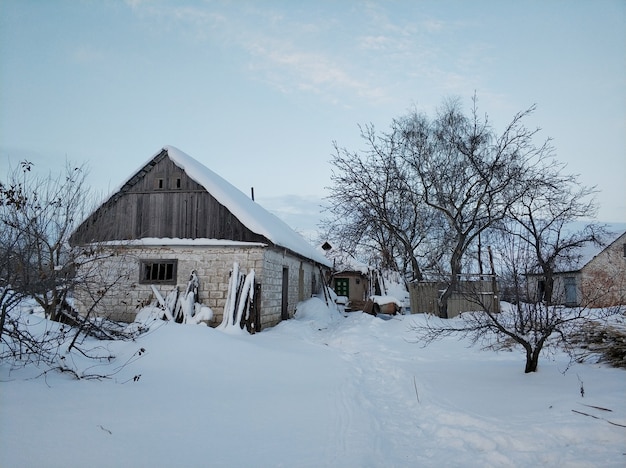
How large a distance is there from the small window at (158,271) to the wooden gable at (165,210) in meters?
0.87

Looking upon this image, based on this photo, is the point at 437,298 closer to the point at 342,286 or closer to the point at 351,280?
the point at 351,280

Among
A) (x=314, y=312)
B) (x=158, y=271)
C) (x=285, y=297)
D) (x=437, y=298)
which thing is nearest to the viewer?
(x=158, y=271)

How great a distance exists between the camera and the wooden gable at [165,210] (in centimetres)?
1305

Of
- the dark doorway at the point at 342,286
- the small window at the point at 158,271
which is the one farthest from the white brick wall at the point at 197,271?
the dark doorway at the point at 342,286

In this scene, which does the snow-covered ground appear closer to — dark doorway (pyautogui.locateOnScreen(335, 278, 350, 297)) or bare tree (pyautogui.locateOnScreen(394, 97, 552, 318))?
bare tree (pyautogui.locateOnScreen(394, 97, 552, 318))

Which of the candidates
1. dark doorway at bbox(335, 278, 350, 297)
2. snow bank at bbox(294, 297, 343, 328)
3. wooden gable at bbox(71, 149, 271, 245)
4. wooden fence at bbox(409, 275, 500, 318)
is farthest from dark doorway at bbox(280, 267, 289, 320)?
dark doorway at bbox(335, 278, 350, 297)

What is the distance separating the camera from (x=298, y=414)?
512cm

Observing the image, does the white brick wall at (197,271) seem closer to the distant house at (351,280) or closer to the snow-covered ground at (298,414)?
the snow-covered ground at (298,414)


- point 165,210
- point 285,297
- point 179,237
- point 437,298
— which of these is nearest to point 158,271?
point 179,237

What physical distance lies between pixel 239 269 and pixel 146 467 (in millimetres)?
9513

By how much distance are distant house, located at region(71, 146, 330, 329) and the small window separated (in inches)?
1.2

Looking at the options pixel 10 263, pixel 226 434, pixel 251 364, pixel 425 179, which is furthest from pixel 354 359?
pixel 425 179

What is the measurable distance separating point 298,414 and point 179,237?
9.32 m

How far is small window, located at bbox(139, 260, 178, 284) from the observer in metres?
13.0
